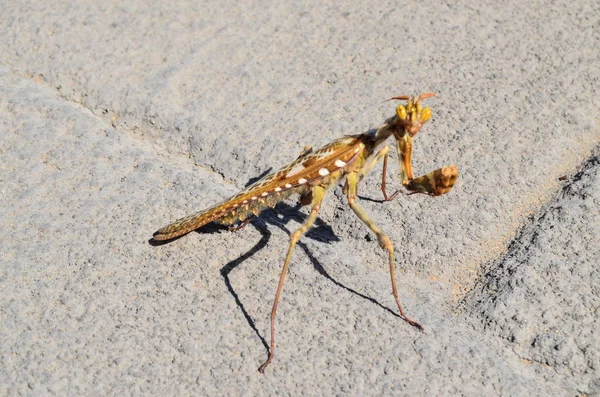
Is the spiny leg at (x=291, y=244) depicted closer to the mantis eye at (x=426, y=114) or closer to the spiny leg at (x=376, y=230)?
the spiny leg at (x=376, y=230)

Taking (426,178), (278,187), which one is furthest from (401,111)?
(278,187)

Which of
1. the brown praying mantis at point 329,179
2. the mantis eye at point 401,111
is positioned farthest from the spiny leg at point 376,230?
the mantis eye at point 401,111

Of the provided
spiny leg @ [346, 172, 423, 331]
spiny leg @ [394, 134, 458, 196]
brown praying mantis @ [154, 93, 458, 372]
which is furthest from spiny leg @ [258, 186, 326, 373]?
spiny leg @ [394, 134, 458, 196]

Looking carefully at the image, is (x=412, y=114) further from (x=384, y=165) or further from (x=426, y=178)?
(x=384, y=165)

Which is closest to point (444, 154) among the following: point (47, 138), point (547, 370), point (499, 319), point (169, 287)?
point (499, 319)

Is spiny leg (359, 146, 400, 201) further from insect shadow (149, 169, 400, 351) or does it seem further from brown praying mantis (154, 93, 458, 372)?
insect shadow (149, 169, 400, 351)

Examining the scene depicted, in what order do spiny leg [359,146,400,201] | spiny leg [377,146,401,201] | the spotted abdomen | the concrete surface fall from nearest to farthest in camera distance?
1. the concrete surface
2. the spotted abdomen
3. spiny leg [359,146,400,201]
4. spiny leg [377,146,401,201]
